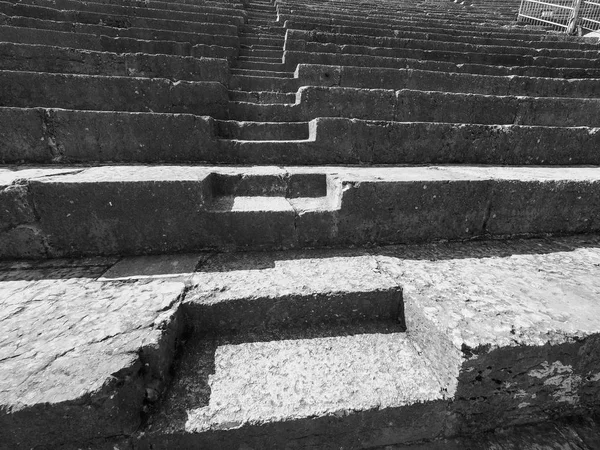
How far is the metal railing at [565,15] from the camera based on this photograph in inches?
329

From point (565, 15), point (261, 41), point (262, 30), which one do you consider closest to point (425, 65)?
point (261, 41)

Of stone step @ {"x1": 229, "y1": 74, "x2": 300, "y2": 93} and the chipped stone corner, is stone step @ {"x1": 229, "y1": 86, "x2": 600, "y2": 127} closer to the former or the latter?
stone step @ {"x1": 229, "y1": 74, "x2": 300, "y2": 93}

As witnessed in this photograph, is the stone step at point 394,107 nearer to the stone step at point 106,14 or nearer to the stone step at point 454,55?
the stone step at point 454,55

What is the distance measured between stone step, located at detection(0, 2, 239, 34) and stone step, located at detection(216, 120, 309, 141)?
10.5ft

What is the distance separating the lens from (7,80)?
2627 mm

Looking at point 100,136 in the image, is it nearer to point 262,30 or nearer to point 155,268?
point 155,268

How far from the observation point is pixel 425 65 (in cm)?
452

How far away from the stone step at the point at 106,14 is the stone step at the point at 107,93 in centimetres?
291

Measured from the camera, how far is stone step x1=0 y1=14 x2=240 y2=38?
416 cm

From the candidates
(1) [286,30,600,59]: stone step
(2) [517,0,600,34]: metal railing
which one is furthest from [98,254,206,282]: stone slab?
(2) [517,0,600,34]: metal railing


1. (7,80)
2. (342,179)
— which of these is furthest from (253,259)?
(7,80)

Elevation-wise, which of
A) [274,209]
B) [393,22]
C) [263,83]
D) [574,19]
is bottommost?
[274,209]

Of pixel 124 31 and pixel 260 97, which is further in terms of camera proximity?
pixel 124 31

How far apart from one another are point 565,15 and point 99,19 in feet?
42.0
